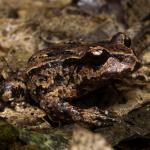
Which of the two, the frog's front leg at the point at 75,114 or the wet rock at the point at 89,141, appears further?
the frog's front leg at the point at 75,114

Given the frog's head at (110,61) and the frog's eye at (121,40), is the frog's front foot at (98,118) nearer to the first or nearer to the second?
the frog's head at (110,61)

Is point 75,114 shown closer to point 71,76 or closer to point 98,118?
point 98,118

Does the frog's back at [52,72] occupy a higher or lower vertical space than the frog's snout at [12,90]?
higher

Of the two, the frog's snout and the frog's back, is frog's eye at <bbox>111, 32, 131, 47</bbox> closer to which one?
the frog's back

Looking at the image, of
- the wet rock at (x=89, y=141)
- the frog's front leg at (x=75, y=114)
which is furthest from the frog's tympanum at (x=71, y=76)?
the wet rock at (x=89, y=141)

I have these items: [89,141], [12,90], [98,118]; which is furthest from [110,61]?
[89,141]

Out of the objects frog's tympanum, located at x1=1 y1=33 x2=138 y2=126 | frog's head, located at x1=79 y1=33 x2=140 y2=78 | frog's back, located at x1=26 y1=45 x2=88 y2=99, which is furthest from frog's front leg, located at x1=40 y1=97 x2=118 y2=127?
frog's head, located at x1=79 y1=33 x2=140 y2=78

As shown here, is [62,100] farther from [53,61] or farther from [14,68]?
[14,68]
